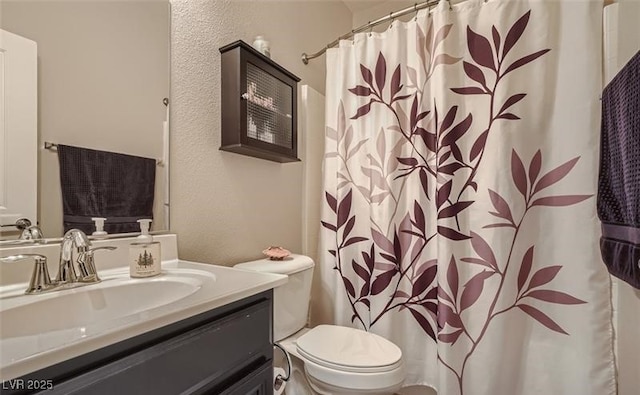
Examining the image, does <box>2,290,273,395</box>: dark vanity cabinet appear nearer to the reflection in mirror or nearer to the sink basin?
the sink basin

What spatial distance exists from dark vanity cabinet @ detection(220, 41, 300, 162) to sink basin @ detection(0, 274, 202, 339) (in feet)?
2.02

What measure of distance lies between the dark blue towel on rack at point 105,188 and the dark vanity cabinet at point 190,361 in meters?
0.53

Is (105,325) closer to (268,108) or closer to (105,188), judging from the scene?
(105,188)

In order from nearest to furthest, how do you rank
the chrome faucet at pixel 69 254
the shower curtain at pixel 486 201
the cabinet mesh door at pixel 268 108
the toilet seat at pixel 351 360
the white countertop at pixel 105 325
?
1. the white countertop at pixel 105 325
2. the chrome faucet at pixel 69 254
3. the toilet seat at pixel 351 360
4. the shower curtain at pixel 486 201
5. the cabinet mesh door at pixel 268 108

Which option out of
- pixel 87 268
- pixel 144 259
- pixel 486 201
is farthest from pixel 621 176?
pixel 87 268

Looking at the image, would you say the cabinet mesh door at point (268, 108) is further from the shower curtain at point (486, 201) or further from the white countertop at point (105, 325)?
the white countertop at point (105, 325)

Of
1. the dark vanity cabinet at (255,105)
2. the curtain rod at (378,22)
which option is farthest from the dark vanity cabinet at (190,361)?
the curtain rod at (378,22)

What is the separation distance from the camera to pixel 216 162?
1251 millimetres

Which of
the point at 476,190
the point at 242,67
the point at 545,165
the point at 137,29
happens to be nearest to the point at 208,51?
the point at 242,67

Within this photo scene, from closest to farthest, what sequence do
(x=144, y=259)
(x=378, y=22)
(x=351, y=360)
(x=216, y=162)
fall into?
(x=144, y=259) < (x=351, y=360) < (x=216, y=162) < (x=378, y=22)

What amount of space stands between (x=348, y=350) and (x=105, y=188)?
107 centimetres

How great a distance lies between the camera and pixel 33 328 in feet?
2.02

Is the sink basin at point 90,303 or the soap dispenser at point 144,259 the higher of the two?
the soap dispenser at point 144,259

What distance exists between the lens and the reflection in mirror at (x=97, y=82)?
2.62 feet
